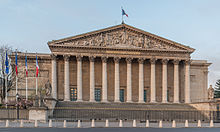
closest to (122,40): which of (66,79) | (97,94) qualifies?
(97,94)

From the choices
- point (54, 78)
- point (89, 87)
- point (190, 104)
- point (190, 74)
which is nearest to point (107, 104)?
point (89, 87)

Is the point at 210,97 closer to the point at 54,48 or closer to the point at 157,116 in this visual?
the point at 157,116

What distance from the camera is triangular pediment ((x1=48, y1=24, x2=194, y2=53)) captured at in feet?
182

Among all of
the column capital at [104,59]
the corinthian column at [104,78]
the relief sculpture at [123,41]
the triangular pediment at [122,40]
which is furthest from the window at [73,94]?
the relief sculpture at [123,41]

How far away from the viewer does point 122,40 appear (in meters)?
57.1

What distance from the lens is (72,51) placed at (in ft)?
182

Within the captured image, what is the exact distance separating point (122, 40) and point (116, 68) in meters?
5.15

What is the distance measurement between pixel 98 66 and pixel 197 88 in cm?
2146

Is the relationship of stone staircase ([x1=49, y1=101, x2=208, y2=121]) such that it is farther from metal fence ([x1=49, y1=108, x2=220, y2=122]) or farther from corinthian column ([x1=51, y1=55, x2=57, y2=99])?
corinthian column ([x1=51, y1=55, x2=57, y2=99])

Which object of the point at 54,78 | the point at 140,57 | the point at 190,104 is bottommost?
the point at 190,104

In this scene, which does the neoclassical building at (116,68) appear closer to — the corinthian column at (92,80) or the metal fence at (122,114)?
the corinthian column at (92,80)

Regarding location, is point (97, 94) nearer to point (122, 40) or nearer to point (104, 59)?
point (104, 59)

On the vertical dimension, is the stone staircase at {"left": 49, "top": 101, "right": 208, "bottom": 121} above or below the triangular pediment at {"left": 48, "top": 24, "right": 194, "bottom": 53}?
below

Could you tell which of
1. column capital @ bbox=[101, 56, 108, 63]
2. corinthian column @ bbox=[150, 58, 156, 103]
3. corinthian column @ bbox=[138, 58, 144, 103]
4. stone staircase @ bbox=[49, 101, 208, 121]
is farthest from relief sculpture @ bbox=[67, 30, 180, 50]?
stone staircase @ bbox=[49, 101, 208, 121]
